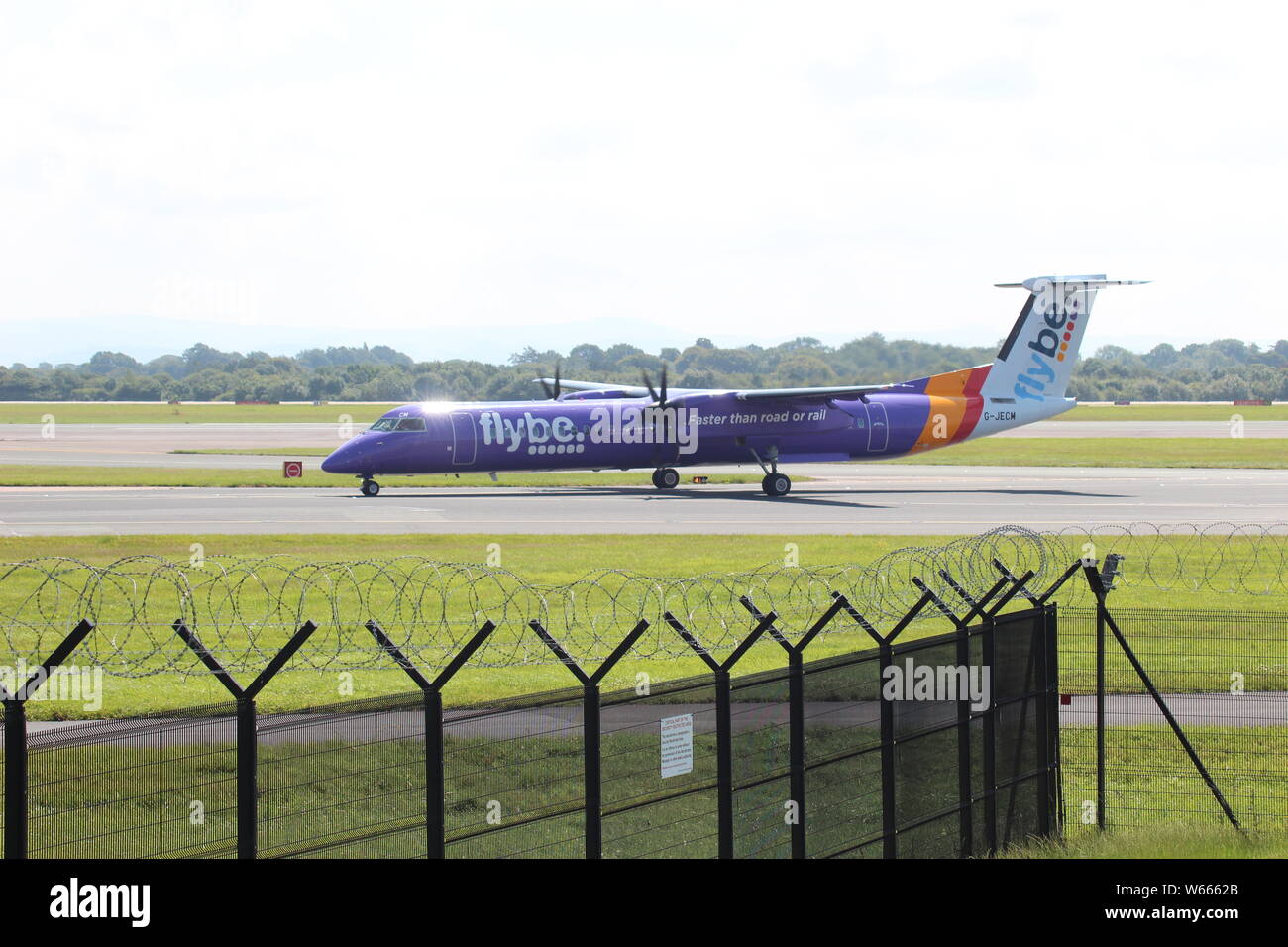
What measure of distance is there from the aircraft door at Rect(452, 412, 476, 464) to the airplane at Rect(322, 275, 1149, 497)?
32mm

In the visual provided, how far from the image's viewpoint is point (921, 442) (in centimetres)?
5288

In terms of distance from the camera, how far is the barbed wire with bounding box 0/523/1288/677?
1995cm

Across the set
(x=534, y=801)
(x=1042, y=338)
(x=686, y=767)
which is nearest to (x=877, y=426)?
(x=1042, y=338)

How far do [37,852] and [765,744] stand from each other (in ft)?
18.2

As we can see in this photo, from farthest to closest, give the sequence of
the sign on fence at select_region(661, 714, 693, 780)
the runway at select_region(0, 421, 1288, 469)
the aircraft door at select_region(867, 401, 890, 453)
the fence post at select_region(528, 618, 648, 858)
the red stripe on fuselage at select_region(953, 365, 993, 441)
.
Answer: the runway at select_region(0, 421, 1288, 469)
the red stripe on fuselage at select_region(953, 365, 993, 441)
the aircraft door at select_region(867, 401, 890, 453)
the sign on fence at select_region(661, 714, 693, 780)
the fence post at select_region(528, 618, 648, 858)

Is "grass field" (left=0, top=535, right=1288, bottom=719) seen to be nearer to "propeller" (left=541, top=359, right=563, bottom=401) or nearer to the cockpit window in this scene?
the cockpit window

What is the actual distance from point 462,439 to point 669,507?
292 inches

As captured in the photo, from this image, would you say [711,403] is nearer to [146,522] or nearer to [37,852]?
[146,522]

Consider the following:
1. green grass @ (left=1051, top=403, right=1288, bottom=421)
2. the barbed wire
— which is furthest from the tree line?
the barbed wire

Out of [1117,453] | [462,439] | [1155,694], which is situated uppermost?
[462,439]

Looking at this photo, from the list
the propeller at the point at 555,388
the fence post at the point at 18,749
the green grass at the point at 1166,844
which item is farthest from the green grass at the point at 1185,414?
the fence post at the point at 18,749

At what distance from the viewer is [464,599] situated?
25.5 meters

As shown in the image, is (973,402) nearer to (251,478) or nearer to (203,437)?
(251,478)

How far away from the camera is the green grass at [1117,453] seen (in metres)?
67.7
